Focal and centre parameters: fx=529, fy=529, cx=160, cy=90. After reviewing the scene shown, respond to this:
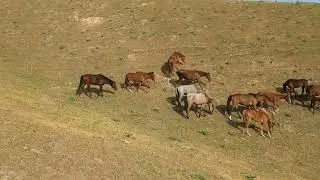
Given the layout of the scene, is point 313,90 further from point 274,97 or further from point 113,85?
point 113,85

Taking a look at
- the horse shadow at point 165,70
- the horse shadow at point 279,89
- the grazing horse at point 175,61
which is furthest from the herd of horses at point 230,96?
the grazing horse at point 175,61

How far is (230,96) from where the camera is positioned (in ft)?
75.6

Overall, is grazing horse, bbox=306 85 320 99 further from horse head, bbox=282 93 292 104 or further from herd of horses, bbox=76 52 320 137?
horse head, bbox=282 93 292 104

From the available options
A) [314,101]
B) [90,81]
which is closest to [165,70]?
[90,81]

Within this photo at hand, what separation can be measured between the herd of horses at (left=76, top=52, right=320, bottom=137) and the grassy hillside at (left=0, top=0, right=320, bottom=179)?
50 centimetres

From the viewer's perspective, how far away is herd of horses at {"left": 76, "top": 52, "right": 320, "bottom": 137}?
2178 centimetres

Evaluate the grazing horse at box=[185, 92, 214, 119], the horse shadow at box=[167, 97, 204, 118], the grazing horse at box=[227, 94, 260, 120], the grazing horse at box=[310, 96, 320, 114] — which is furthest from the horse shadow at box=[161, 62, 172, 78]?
the grazing horse at box=[310, 96, 320, 114]

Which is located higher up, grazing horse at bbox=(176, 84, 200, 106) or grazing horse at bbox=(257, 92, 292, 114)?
grazing horse at bbox=(176, 84, 200, 106)

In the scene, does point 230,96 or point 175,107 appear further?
point 175,107

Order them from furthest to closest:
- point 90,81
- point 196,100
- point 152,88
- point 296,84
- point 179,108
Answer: point 152,88 < point 296,84 < point 90,81 < point 179,108 < point 196,100

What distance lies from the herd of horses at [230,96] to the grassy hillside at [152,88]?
0.50 metres

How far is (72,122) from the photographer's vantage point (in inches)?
784

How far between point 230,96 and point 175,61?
6.31 m

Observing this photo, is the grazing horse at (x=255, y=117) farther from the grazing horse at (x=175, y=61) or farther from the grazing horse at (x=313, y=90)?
the grazing horse at (x=175, y=61)
